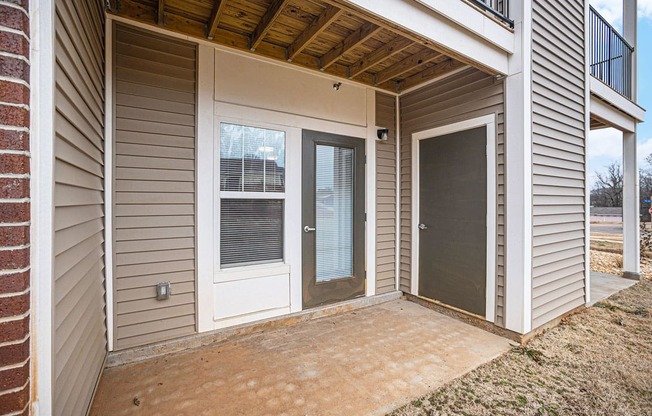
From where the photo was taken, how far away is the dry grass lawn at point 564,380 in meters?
1.90

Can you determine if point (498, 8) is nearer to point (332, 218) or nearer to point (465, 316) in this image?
point (332, 218)

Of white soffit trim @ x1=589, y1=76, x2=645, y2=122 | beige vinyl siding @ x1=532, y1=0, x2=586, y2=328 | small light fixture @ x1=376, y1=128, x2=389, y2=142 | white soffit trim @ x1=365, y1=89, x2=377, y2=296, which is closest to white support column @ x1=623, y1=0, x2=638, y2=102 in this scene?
white soffit trim @ x1=589, y1=76, x2=645, y2=122

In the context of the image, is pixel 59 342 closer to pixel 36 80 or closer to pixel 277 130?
pixel 36 80

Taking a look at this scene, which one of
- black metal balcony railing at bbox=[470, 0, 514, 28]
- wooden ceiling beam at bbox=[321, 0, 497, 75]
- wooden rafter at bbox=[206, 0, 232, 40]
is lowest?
wooden ceiling beam at bbox=[321, 0, 497, 75]

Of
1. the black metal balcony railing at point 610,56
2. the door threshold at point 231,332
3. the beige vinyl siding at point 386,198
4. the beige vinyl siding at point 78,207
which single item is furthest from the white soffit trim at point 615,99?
the beige vinyl siding at point 78,207

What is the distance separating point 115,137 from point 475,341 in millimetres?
3527

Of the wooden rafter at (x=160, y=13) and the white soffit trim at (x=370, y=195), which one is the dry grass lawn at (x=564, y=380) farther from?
the wooden rafter at (x=160, y=13)

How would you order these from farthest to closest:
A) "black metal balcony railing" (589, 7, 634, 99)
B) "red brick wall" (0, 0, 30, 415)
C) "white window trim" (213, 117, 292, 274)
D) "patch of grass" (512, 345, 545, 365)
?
"black metal balcony railing" (589, 7, 634, 99)
"white window trim" (213, 117, 292, 274)
"patch of grass" (512, 345, 545, 365)
"red brick wall" (0, 0, 30, 415)

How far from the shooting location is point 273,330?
299cm

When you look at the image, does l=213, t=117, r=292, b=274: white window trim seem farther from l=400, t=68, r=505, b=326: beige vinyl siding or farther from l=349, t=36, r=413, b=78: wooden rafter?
l=400, t=68, r=505, b=326: beige vinyl siding

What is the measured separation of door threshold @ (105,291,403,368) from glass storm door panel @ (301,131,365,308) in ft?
0.34

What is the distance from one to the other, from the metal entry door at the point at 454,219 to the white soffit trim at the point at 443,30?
677 mm

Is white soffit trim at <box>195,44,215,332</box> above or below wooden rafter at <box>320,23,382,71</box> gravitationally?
below

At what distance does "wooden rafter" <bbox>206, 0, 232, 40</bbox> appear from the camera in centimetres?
226
